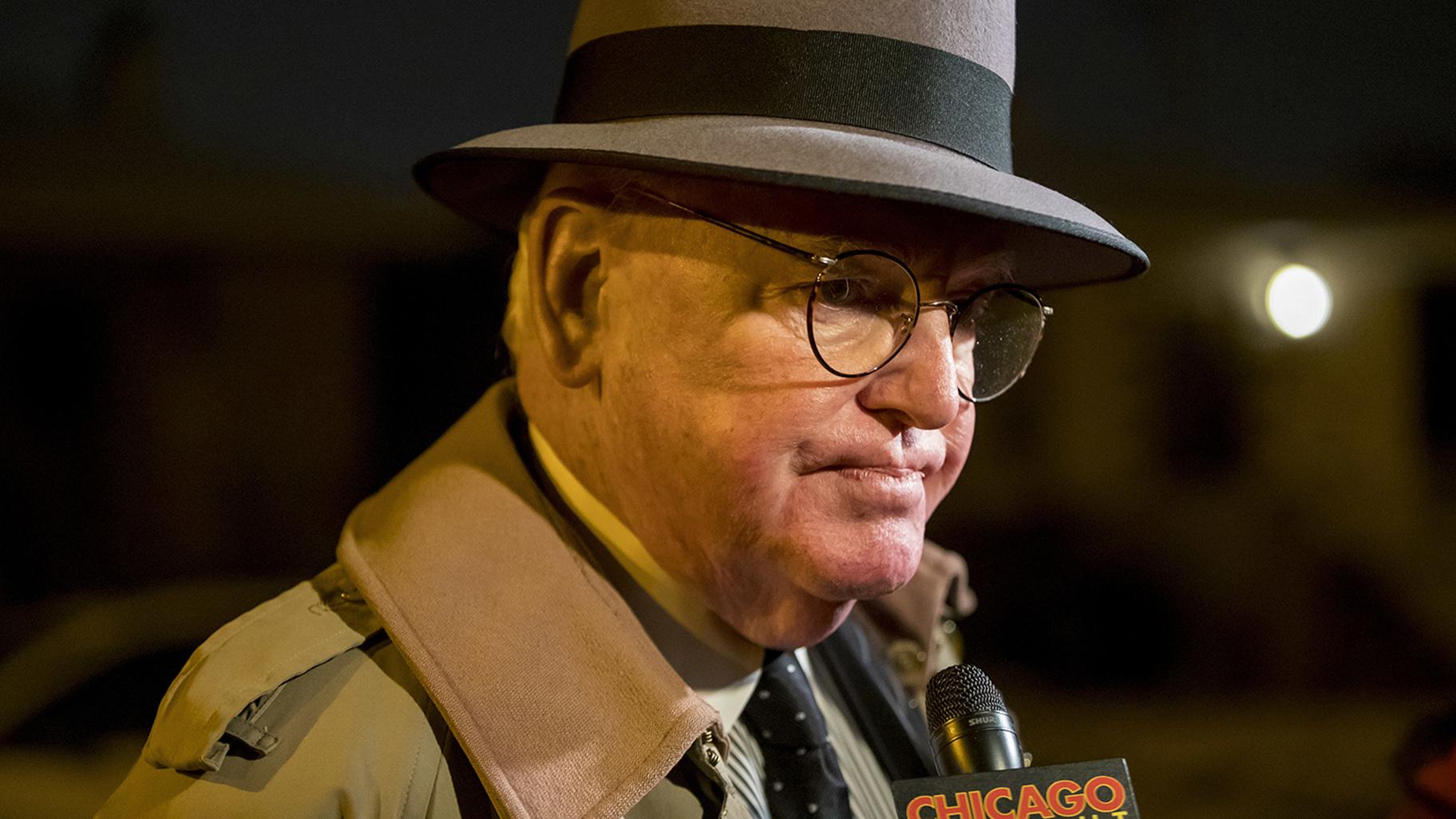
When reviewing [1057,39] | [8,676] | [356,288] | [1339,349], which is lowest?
[8,676]

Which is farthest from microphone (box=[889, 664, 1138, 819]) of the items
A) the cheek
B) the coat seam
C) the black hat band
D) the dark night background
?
the dark night background

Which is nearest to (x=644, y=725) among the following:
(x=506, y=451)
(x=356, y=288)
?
(x=506, y=451)

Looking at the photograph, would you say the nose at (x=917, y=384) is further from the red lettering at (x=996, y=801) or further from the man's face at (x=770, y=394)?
the red lettering at (x=996, y=801)

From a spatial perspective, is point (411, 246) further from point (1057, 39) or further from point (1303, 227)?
point (1303, 227)

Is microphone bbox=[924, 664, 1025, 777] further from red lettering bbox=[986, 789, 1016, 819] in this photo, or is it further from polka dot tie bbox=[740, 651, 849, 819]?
polka dot tie bbox=[740, 651, 849, 819]

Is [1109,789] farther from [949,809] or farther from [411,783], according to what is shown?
[411,783]

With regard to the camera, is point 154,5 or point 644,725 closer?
point 644,725

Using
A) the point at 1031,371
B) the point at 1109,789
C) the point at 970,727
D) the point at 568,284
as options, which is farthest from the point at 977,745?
the point at 1031,371

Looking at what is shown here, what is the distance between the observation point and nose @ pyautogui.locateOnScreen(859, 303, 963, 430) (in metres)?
1.11

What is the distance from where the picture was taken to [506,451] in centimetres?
131

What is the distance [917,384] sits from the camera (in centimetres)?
112

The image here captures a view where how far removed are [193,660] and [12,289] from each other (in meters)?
0.86

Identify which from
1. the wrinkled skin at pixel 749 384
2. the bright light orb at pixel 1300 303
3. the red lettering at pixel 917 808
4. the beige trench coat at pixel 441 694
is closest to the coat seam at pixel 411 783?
the beige trench coat at pixel 441 694

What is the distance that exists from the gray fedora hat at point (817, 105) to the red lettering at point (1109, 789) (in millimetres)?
517
